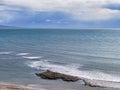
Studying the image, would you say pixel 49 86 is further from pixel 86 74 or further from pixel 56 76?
pixel 86 74

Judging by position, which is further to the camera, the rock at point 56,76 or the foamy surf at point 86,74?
the rock at point 56,76

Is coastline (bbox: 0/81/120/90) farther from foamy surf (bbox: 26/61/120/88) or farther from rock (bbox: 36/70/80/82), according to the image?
foamy surf (bbox: 26/61/120/88)

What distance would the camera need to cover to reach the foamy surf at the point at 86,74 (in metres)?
46.1

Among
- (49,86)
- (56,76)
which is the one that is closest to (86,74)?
(56,76)

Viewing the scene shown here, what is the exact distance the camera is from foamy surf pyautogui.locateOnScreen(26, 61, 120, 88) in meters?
46.1

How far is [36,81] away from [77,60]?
77.5ft

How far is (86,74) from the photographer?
52750 millimetres

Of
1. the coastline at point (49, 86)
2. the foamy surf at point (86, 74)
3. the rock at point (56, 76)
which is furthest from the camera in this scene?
the rock at point (56, 76)

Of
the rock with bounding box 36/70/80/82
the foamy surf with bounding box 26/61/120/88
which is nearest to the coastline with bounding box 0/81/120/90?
the rock with bounding box 36/70/80/82

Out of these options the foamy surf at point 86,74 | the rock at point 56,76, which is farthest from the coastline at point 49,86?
the foamy surf at point 86,74

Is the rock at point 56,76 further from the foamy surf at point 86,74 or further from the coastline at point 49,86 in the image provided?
the coastline at point 49,86

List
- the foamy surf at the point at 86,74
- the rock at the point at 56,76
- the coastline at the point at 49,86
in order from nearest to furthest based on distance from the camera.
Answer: the coastline at the point at 49,86, the foamy surf at the point at 86,74, the rock at the point at 56,76

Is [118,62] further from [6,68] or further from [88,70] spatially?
[6,68]

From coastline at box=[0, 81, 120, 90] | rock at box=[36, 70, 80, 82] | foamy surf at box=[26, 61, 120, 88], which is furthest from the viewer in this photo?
rock at box=[36, 70, 80, 82]
